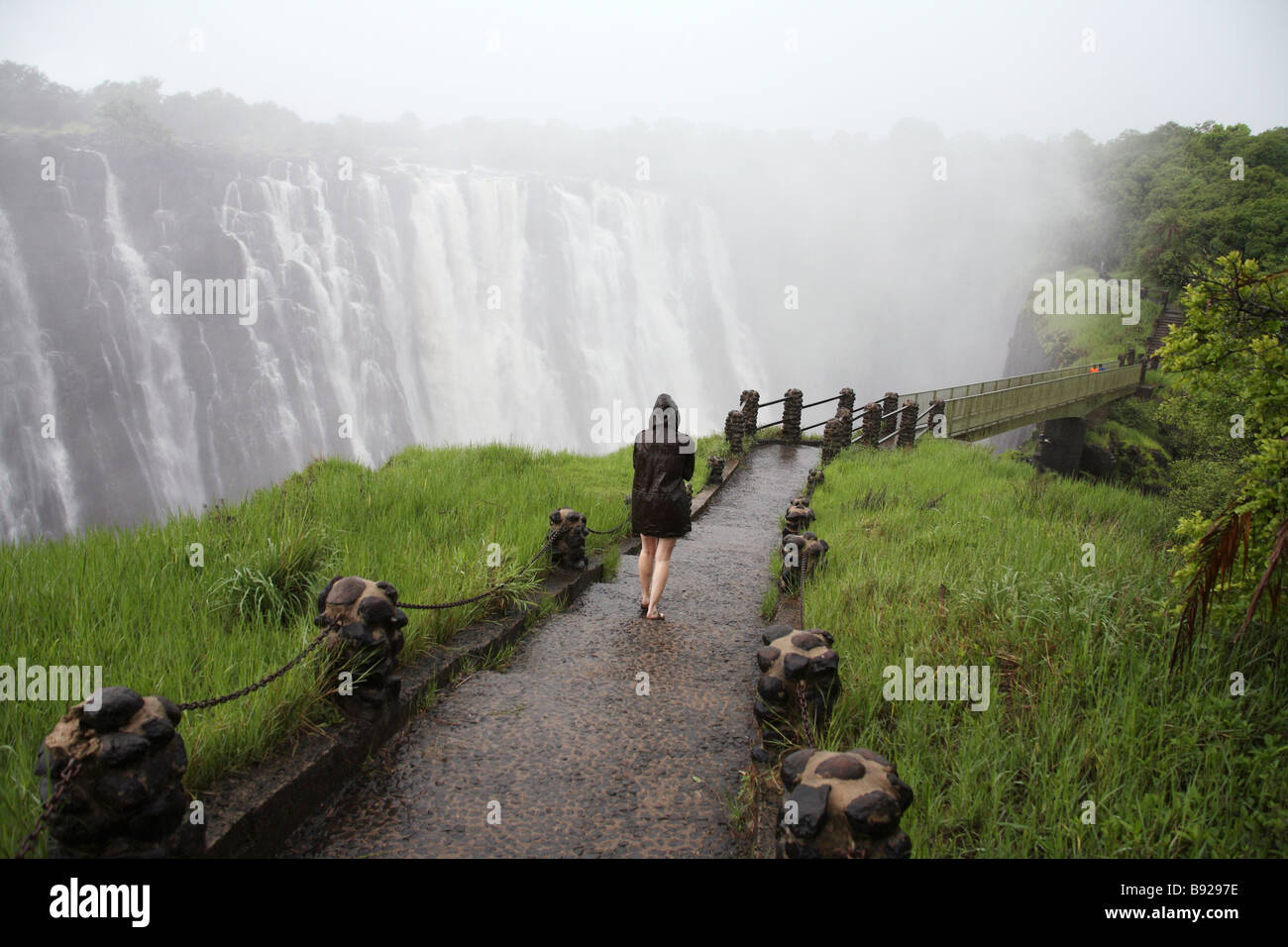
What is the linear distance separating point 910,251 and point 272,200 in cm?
5880

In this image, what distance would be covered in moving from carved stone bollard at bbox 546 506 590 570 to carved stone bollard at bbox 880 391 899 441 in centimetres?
1100

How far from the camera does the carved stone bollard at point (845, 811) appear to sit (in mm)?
2301

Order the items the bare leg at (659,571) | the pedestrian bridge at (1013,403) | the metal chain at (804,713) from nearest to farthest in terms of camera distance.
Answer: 1. the metal chain at (804,713)
2. the bare leg at (659,571)
3. the pedestrian bridge at (1013,403)

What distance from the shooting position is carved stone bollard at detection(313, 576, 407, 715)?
3.28 m

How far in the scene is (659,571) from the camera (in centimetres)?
529

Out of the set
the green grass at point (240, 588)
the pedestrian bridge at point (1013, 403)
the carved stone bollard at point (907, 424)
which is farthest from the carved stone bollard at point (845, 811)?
the pedestrian bridge at point (1013, 403)

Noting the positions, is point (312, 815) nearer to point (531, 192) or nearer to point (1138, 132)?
point (531, 192)

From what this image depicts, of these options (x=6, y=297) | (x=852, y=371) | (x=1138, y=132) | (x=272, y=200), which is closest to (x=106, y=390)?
(x=6, y=297)

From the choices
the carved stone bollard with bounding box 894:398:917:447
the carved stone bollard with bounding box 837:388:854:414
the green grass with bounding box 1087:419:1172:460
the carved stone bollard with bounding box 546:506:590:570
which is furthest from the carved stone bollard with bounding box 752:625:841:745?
the green grass with bounding box 1087:419:1172:460

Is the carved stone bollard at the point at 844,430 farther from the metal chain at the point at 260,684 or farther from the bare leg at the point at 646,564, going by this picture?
the metal chain at the point at 260,684

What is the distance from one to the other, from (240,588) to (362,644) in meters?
1.17

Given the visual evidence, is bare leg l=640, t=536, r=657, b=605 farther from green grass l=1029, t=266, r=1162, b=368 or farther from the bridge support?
green grass l=1029, t=266, r=1162, b=368

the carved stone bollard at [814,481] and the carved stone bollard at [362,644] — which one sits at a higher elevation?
the carved stone bollard at [362,644]

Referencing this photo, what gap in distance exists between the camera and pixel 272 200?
32.7 m
